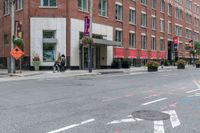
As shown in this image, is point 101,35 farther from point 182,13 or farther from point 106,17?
point 182,13

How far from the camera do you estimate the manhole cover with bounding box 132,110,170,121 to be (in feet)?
25.5

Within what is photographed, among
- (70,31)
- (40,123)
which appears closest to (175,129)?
(40,123)

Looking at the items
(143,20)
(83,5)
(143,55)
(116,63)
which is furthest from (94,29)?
(143,20)

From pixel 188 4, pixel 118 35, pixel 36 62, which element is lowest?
pixel 36 62

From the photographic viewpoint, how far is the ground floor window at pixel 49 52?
A: 32438mm

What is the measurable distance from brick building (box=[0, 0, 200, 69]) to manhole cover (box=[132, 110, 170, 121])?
78.3 ft

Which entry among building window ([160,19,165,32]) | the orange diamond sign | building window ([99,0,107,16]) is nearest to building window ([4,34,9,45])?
building window ([99,0,107,16])

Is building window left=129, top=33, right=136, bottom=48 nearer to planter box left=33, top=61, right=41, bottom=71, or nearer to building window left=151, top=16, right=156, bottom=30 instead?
building window left=151, top=16, right=156, bottom=30

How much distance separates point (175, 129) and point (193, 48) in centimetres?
Answer: 5944

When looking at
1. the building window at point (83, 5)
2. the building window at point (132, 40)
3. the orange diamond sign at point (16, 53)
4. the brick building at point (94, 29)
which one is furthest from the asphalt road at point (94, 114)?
the building window at point (132, 40)

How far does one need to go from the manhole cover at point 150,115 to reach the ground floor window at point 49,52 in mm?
24618

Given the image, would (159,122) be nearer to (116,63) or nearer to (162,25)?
(116,63)

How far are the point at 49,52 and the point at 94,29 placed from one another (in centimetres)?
612

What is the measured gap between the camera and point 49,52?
32625 mm
